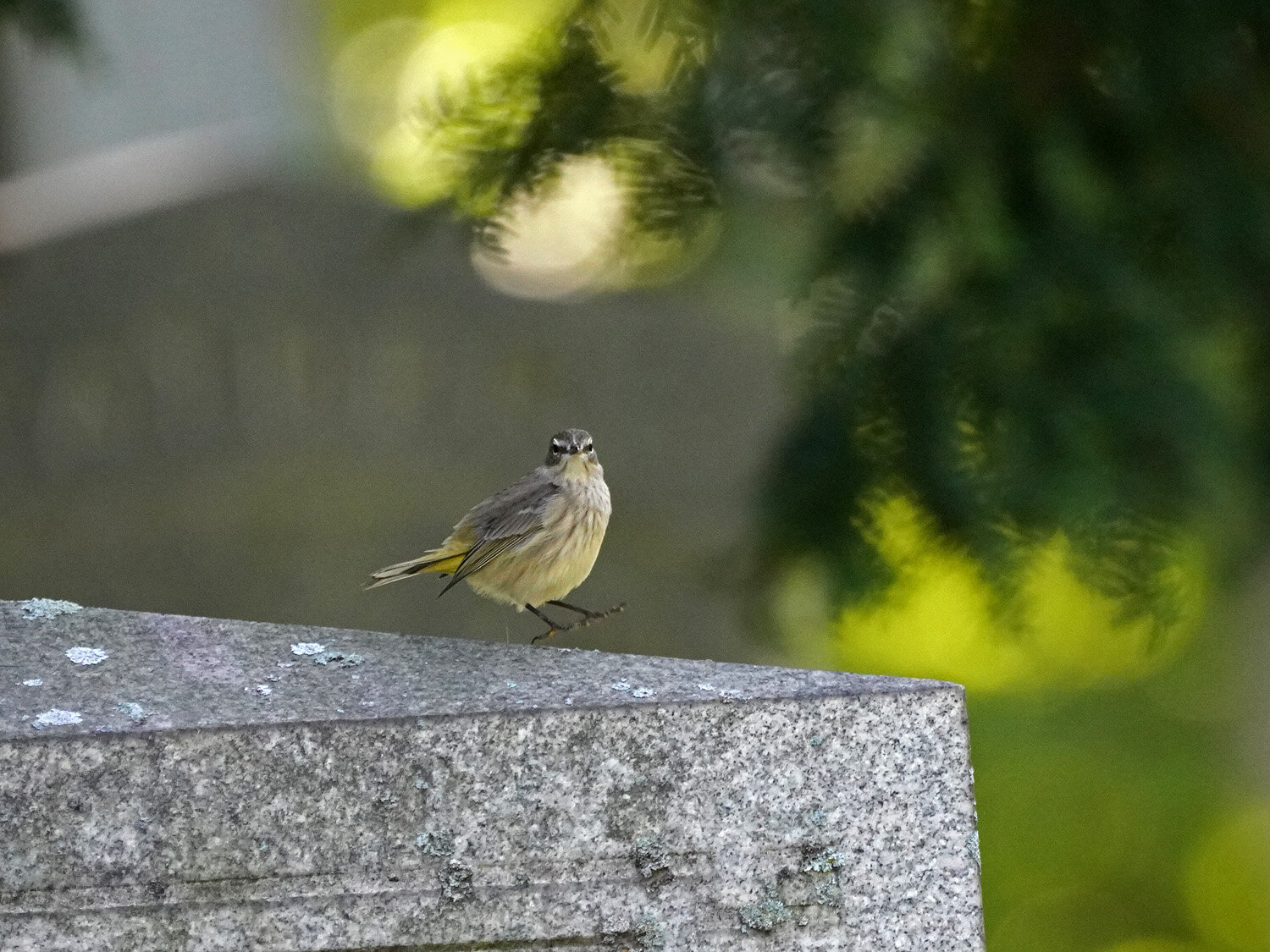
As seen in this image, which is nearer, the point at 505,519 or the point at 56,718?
the point at 56,718

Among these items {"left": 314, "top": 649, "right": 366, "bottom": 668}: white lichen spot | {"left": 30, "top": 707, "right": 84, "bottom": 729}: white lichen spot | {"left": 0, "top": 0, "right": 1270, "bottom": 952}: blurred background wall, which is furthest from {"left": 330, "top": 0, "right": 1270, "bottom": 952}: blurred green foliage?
{"left": 30, "top": 707, "right": 84, "bottom": 729}: white lichen spot

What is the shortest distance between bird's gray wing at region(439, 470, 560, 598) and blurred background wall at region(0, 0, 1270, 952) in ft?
1.41

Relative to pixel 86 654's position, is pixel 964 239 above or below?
above

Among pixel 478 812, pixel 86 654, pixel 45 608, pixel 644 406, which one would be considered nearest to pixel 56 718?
pixel 86 654

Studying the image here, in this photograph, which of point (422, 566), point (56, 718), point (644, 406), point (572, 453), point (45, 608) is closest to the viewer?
point (56, 718)

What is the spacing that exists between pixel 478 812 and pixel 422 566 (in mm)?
1326

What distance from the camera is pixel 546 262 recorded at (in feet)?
15.4

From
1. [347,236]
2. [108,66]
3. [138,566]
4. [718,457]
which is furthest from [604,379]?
[108,66]

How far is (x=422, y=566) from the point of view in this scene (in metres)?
3.01

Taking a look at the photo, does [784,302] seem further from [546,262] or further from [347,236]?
[347,236]

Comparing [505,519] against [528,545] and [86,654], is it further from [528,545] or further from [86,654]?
[86,654]

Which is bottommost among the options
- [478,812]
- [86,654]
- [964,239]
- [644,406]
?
[478,812]

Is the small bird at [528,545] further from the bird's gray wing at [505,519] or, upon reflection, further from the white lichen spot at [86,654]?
the white lichen spot at [86,654]

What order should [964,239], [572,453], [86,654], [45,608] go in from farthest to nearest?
[572,453]
[964,239]
[45,608]
[86,654]
